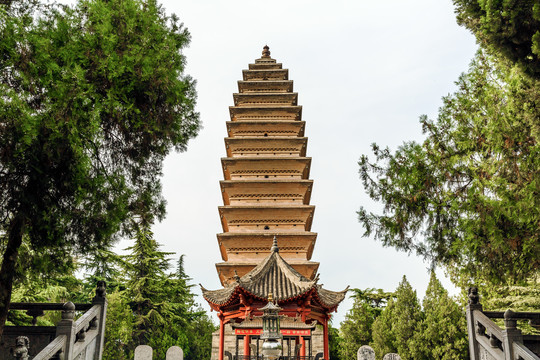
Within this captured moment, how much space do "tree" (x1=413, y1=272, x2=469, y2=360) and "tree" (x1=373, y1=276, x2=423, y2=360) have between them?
39 centimetres

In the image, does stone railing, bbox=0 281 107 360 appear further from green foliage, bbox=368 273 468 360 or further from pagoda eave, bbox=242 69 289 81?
pagoda eave, bbox=242 69 289 81

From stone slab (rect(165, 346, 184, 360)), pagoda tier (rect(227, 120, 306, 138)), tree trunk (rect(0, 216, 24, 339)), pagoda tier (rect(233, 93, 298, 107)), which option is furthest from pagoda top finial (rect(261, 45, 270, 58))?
tree trunk (rect(0, 216, 24, 339))

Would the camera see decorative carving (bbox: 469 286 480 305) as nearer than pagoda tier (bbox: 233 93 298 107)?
Yes

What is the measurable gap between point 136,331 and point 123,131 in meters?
22.2

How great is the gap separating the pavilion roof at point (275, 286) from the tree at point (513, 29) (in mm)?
7851

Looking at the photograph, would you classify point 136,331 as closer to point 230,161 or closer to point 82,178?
point 230,161

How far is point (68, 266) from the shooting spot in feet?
28.0

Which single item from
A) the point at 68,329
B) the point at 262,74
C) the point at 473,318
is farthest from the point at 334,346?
the point at 68,329

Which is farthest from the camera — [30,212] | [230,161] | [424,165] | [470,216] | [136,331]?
[136,331]

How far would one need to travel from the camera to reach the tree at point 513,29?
5730mm

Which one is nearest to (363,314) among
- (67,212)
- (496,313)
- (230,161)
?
(230,161)

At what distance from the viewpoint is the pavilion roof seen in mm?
12977

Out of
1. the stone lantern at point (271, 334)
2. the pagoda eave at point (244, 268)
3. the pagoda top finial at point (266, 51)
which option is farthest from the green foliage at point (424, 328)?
the pagoda top finial at point (266, 51)

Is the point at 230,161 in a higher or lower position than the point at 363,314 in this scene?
higher
